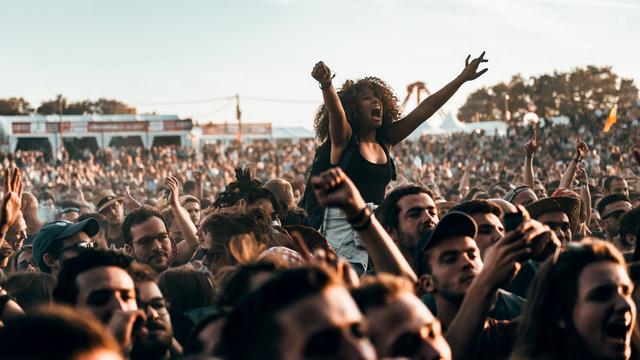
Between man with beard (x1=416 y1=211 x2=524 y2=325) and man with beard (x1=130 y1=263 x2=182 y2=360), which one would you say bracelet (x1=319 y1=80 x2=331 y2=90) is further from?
man with beard (x1=130 y1=263 x2=182 y2=360)

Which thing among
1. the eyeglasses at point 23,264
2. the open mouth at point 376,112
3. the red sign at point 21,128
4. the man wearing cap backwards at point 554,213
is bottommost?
the red sign at point 21,128

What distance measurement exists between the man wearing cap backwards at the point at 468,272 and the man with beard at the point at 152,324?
109 cm

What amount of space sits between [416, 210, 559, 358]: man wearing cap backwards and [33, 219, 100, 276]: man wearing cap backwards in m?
2.46

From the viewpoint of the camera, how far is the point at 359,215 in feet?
11.6

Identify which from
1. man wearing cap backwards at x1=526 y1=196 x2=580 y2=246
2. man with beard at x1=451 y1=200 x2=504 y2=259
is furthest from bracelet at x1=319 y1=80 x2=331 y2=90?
man wearing cap backwards at x1=526 y1=196 x2=580 y2=246

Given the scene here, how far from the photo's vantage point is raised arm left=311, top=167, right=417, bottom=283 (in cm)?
327

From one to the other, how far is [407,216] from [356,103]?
104 cm

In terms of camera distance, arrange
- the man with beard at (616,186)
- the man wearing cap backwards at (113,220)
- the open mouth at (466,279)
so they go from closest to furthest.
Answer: the open mouth at (466,279) < the man wearing cap backwards at (113,220) < the man with beard at (616,186)

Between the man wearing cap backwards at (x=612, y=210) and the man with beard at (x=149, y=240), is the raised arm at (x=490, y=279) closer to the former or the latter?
the man with beard at (x=149, y=240)

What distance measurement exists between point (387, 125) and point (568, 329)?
3006 millimetres

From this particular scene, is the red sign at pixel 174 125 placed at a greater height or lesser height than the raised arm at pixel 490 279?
lesser

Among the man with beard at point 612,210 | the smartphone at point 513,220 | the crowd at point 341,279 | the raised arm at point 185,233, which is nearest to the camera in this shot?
the crowd at point 341,279

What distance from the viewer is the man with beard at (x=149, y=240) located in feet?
19.7

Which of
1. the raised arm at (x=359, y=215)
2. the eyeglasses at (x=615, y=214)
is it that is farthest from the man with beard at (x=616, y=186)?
the raised arm at (x=359, y=215)
